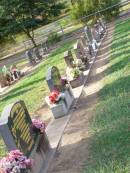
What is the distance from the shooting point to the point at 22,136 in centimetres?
936

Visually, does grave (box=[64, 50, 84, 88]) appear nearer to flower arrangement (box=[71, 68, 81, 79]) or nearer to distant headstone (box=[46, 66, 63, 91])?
flower arrangement (box=[71, 68, 81, 79])

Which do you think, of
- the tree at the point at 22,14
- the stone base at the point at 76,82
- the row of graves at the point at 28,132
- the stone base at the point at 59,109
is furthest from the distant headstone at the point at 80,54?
the tree at the point at 22,14

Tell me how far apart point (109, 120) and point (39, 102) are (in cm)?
622

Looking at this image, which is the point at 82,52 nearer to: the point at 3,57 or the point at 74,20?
the point at 74,20

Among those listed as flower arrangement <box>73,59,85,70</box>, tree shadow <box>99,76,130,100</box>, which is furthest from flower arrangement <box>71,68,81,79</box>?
tree shadow <box>99,76,130,100</box>

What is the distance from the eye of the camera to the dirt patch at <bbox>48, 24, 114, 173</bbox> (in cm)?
915

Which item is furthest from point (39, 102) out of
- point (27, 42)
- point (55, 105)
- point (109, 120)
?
point (27, 42)

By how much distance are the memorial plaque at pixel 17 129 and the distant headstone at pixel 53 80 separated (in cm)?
291

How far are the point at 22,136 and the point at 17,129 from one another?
0.25m

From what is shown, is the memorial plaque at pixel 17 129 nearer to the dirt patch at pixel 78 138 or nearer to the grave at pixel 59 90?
the dirt patch at pixel 78 138

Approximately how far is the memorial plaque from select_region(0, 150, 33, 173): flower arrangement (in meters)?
0.34

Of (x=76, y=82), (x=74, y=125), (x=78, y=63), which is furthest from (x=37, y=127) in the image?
(x=78, y=63)

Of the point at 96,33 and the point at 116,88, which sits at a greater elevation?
the point at 116,88

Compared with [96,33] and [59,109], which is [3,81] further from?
[59,109]
